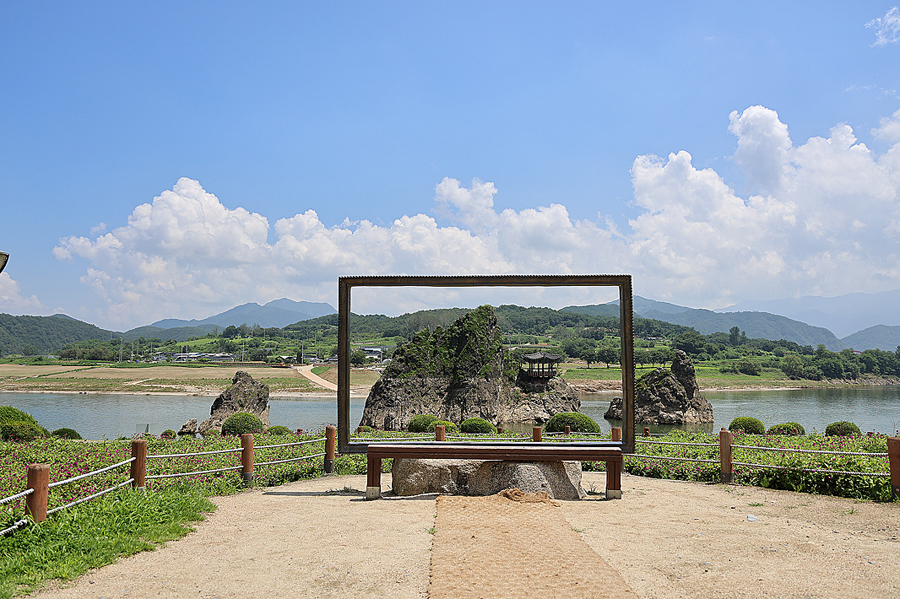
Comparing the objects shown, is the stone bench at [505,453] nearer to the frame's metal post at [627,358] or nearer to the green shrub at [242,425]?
the frame's metal post at [627,358]

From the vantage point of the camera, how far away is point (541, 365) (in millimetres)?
26812

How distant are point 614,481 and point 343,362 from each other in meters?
4.44

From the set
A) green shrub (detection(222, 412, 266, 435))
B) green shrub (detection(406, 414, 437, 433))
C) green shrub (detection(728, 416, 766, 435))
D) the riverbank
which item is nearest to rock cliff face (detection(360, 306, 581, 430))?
green shrub (detection(406, 414, 437, 433))

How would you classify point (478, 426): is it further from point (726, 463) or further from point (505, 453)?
point (505, 453)

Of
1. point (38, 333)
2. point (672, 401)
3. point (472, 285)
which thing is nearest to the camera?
point (472, 285)

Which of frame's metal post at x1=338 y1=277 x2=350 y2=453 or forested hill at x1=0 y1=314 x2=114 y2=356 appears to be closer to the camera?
frame's metal post at x1=338 y1=277 x2=350 y2=453

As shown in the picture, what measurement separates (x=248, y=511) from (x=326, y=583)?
10.4 feet

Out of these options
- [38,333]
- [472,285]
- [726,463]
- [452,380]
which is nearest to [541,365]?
[452,380]

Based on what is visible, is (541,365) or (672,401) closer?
(541,365)

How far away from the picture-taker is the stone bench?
24.4 feet

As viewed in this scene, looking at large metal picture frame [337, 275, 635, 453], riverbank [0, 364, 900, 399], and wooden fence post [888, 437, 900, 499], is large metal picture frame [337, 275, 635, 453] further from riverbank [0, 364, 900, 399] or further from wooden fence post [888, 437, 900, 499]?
riverbank [0, 364, 900, 399]

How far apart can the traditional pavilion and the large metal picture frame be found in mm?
13290

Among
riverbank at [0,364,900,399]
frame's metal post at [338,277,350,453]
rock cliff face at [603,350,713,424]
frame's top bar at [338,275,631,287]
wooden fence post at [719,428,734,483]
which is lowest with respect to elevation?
riverbank at [0,364,900,399]

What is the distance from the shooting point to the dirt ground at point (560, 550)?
4191 mm
